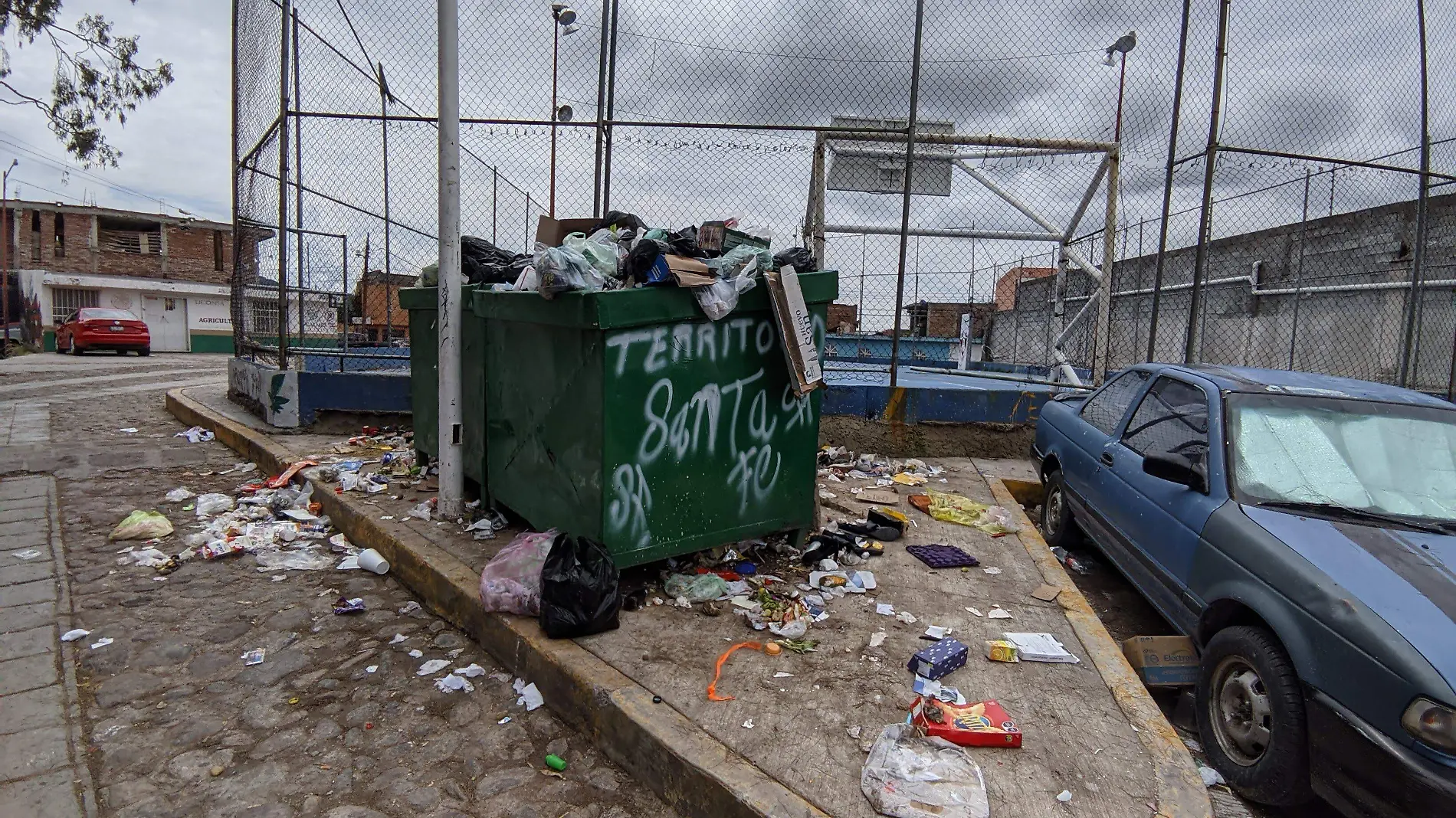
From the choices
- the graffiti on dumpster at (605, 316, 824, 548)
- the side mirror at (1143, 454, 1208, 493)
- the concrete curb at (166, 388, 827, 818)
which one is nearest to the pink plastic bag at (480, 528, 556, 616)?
the concrete curb at (166, 388, 827, 818)

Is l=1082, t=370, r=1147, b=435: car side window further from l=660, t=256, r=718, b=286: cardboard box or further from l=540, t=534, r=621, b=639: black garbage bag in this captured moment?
l=540, t=534, r=621, b=639: black garbage bag

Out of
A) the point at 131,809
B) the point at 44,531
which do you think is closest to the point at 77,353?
the point at 44,531

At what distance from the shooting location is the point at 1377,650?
222 centimetres

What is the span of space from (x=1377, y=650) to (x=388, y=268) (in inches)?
397

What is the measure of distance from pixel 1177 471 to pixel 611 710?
2723 millimetres

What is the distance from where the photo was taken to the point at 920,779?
2.11 meters

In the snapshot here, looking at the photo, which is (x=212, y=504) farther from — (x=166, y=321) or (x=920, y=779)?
(x=166, y=321)

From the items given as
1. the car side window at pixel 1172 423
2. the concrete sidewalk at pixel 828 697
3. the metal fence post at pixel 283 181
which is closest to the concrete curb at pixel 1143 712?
the concrete sidewalk at pixel 828 697

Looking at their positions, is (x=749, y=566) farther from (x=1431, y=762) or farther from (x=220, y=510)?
(x=220, y=510)

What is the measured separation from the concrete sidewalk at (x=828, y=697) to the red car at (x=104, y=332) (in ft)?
80.3

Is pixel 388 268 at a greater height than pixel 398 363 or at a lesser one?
greater

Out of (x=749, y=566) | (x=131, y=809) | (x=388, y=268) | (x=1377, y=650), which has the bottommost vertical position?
(x=131, y=809)

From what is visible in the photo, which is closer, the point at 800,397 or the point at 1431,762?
the point at 1431,762

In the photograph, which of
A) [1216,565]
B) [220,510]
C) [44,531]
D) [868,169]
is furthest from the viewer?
[868,169]
